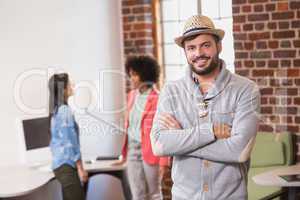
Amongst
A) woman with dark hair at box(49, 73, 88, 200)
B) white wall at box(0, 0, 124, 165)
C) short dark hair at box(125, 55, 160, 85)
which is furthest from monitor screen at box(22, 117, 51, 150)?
short dark hair at box(125, 55, 160, 85)

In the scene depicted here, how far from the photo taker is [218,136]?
2.51 meters

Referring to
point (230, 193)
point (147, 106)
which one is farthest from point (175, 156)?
point (147, 106)

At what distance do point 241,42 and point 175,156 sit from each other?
2089mm

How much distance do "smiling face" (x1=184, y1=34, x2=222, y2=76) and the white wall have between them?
2.43 meters

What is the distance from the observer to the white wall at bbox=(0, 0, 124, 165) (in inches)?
180

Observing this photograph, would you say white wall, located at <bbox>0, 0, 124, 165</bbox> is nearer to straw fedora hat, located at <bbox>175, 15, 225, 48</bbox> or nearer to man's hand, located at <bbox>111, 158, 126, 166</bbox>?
man's hand, located at <bbox>111, 158, 126, 166</bbox>

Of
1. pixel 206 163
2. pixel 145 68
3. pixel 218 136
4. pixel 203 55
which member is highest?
pixel 203 55

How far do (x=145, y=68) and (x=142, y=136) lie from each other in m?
0.53

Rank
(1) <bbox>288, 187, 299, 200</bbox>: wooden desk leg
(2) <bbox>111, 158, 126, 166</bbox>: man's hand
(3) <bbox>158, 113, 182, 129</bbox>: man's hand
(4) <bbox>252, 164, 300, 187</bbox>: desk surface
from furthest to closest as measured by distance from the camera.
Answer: (2) <bbox>111, 158, 126, 166</bbox>: man's hand → (1) <bbox>288, 187, 299, 200</bbox>: wooden desk leg → (4) <bbox>252, 164, 300, 187</bbox>: desk surface → (3) <bbox>158, 113, 182, 129</bbox>: man's hand

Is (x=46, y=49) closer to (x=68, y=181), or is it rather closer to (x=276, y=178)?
(x=68, y=181)

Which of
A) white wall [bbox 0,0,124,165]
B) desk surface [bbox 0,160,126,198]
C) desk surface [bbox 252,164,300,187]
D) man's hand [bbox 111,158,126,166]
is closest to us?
desk surface [bbox 252,164,300,187]

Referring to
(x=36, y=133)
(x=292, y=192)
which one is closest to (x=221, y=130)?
(x=292, y=192)

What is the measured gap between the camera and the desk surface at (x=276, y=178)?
3.51 meters

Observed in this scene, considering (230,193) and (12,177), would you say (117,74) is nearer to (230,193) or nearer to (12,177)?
(12,177)
